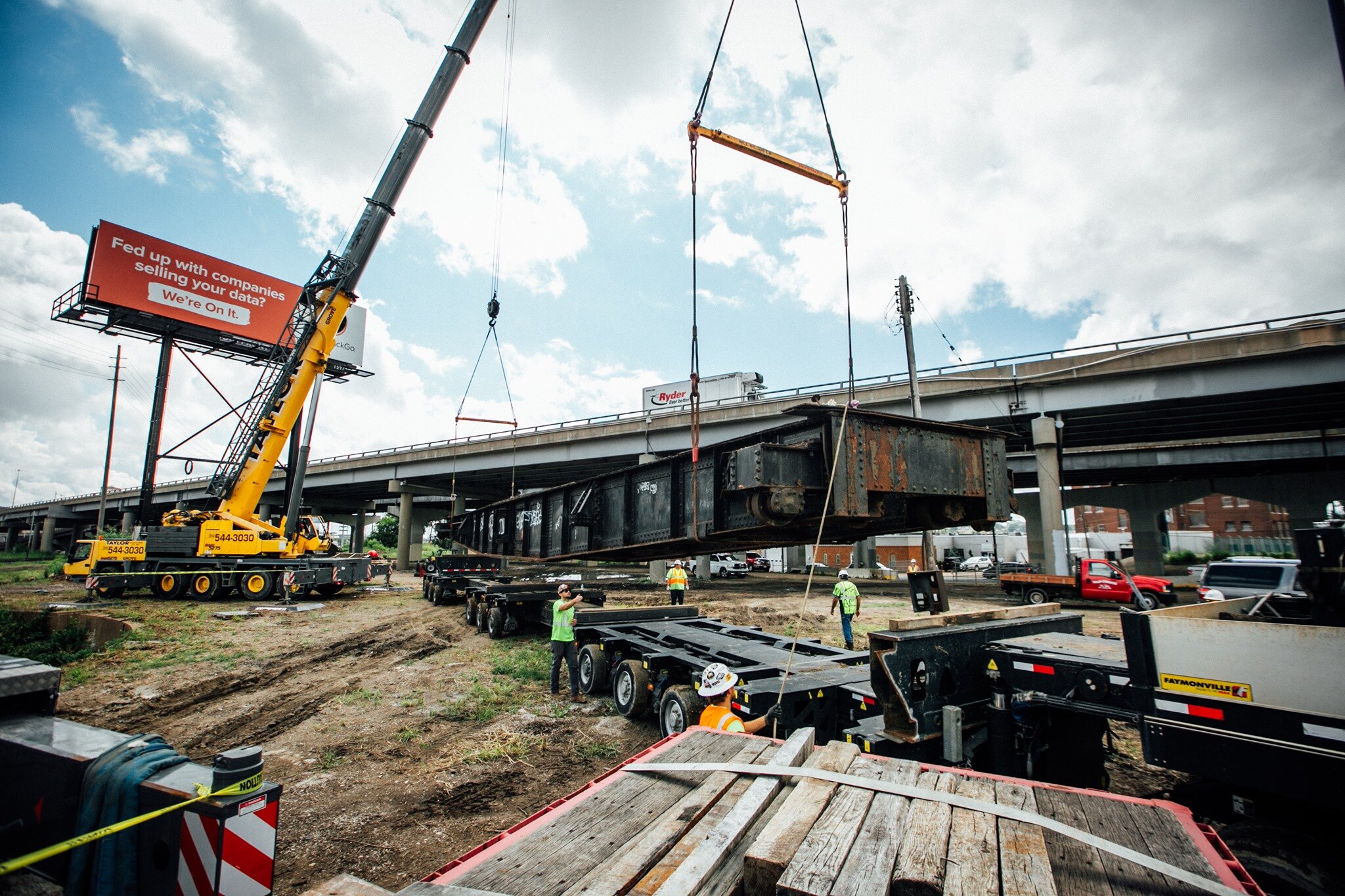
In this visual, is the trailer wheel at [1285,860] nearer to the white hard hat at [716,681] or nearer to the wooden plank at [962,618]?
the wooden plank at [962,618]

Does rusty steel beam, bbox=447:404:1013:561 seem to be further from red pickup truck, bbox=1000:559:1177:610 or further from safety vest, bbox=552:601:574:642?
red pickup truck, bbox=1000:559:1177:610

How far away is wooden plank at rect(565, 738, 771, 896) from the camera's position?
6.39 feet

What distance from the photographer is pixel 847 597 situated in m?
12.9

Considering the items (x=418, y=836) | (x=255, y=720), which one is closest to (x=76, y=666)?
(x=255, y=720)

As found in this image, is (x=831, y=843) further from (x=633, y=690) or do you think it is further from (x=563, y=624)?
(x=563, y=624)

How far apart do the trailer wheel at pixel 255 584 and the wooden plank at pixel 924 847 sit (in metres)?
22.5

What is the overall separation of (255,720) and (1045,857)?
8.86 m

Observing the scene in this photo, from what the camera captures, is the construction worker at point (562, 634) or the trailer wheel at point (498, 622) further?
the trailer wheel at point (498, 622)

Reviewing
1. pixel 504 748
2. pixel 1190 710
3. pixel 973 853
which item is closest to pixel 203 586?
pixel 504 748

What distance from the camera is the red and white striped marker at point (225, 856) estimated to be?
229 centimetres

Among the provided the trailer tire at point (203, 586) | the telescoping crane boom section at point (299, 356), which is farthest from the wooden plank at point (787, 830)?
the trailer tire at point (203, 586)

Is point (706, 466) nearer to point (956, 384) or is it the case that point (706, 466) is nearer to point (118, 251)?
point (956, 384)

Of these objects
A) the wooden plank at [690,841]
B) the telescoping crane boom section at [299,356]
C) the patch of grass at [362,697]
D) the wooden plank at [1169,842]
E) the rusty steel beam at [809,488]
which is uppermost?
the telescoping crane boom section at [299,356]

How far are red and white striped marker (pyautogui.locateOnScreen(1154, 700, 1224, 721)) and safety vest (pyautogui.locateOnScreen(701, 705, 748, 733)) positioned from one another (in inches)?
102
